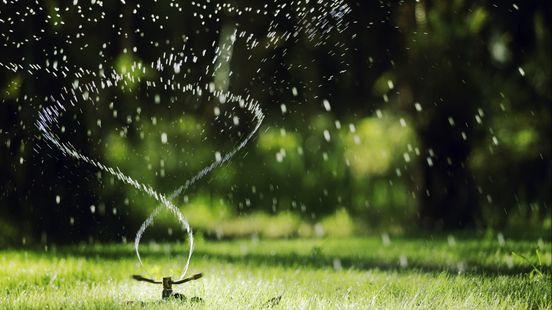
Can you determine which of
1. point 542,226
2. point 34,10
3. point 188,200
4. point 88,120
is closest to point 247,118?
point 188,200

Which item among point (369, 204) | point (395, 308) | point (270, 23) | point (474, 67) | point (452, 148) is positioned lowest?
point (395, 308)

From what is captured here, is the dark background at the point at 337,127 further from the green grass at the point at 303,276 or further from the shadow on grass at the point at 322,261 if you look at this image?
the green grass at the point at 303,276

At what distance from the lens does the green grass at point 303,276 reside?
125 inches

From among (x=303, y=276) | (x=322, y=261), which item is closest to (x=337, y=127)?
(x=322, y=261)

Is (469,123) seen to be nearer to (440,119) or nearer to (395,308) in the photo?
(440,119)

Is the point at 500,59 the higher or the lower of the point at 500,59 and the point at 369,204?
the higher

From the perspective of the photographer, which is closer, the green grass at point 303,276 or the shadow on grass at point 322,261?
the green grass at point 303,276

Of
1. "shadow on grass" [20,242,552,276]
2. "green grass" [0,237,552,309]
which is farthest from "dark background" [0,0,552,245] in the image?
"green grass" [0,237,552,309]

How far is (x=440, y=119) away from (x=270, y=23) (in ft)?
9.47

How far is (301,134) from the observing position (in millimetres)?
10125

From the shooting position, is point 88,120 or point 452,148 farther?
point 452,148

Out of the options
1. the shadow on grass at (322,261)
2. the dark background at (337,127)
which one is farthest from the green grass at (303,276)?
the dark background at (337,127)

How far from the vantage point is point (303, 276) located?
443 centimetres

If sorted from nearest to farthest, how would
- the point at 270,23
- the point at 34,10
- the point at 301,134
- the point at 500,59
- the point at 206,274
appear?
the point at 206,274 → the point at 34,10 → the point at 270,23 → the point at 500,59 → the point at 301,134
